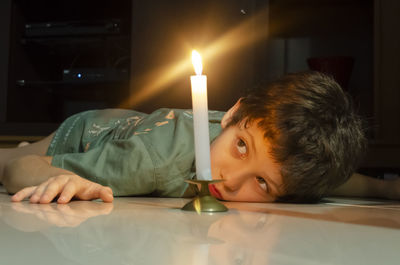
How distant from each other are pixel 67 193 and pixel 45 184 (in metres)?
0.05

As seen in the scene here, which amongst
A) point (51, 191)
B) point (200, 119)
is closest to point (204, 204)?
point (200, 119)

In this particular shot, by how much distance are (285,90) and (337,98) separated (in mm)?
110

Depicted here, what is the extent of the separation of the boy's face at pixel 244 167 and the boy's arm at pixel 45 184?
0.23m

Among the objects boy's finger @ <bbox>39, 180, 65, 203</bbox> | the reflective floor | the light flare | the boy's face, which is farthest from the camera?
the light flare

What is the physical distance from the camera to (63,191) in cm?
72

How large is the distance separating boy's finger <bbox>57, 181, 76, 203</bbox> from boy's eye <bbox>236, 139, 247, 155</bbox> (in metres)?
0.31

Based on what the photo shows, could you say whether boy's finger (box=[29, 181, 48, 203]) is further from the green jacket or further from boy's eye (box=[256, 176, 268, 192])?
boy's eye (box=[256, 176, 268, 192])

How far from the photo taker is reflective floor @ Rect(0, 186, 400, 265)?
0.34 metres

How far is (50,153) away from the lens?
1.28m

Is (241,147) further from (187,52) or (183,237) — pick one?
(187,52)

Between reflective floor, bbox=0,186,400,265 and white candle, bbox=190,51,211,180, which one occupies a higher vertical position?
white candle, bbox=190,51,211,180

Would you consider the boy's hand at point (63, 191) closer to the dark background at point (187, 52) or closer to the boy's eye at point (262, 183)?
the boy's eye at point (262, 183)

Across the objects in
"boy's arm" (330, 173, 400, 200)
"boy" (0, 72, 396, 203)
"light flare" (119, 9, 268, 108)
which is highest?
"light flare" (119, 9, 268, 108)

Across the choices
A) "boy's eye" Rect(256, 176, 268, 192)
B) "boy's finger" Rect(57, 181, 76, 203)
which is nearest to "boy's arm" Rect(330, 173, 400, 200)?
"boy's eye" Rect(256, 176, 268, 192)
